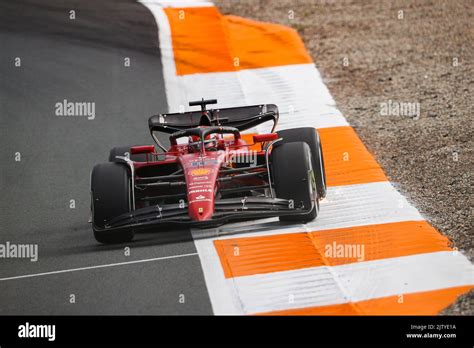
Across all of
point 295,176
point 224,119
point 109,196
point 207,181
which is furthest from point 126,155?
point 295,176

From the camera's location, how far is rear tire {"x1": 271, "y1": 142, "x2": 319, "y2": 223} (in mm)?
11398

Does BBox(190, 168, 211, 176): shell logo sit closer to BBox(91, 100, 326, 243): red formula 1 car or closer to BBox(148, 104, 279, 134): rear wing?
BBox(91, 100, 326, 243): red formula 1 car

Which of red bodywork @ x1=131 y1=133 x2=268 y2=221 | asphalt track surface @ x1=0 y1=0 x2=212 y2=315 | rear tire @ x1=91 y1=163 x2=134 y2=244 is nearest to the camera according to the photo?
asphalt track surface @ x1=0 y1=0 x2=212 y2=315

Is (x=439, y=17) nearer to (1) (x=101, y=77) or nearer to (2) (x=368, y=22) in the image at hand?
(2) (x=368, y=22)

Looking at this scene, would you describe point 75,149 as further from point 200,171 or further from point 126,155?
point 200,171

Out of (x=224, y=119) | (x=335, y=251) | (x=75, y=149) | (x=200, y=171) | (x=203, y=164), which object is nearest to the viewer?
(x=335, y=251)

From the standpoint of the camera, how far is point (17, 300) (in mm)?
10492

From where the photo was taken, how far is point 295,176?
450 inches

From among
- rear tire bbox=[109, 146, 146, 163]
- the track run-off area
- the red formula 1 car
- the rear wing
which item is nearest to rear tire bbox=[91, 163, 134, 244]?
the red formula 1 car

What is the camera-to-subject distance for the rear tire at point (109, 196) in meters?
11.4

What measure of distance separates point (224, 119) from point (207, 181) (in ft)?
5.79

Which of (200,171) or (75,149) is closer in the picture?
(200,171)

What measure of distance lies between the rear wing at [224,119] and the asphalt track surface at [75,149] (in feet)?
4.75

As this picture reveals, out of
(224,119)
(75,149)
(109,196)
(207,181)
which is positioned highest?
(224,119)
